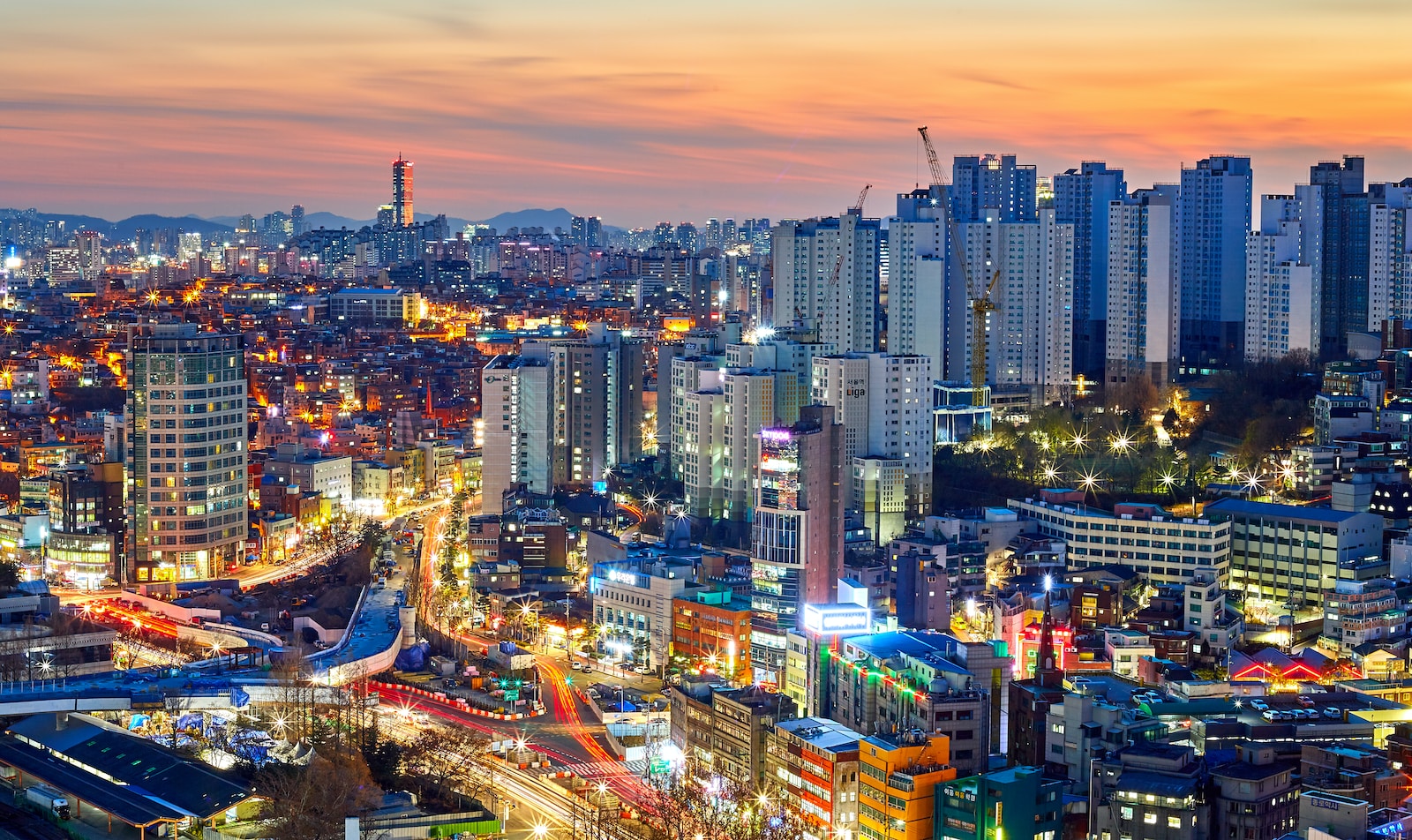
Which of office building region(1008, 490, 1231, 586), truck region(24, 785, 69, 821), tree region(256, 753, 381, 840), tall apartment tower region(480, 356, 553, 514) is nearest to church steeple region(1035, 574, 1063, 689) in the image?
office building region(1008, 490, 1231, 586)

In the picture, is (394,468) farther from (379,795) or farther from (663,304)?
(663,304)

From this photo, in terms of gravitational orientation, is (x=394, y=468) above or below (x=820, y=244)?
below

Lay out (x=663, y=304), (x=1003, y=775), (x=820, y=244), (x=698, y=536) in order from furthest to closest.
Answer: (x=663, y=304)
(x=820, y=244)
(x=698, y=536)
(x=1003, y=775)

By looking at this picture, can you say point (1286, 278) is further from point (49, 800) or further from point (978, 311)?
point (49, 800)

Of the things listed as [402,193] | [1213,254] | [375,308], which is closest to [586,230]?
[402,193]

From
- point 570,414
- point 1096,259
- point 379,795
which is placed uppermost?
point 1096,259

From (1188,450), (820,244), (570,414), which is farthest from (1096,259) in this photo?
(570,414)
